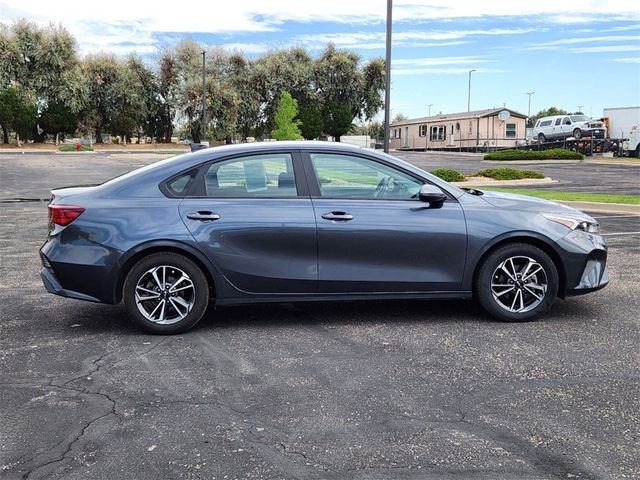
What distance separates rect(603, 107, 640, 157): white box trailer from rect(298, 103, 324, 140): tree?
942 inches

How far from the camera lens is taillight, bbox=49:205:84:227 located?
5516mm

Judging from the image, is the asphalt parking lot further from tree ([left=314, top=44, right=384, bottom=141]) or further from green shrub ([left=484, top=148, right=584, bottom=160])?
tree ([left=314, top=44, right=384, bottom=141])

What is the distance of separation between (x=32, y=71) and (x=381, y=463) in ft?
200

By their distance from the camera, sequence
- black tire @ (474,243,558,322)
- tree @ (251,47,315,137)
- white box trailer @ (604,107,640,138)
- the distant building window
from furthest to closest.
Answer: the distant building window → tree @ (251,47,315,137) → white box trailer @ (604,107,640,138) → black tire @ (474,243,558,322)

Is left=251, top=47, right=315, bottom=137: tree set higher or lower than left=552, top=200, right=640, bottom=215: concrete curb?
higher

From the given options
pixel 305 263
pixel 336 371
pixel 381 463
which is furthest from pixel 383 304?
pixel 381 463

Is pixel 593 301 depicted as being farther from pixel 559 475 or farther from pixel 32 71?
pixel 32 71

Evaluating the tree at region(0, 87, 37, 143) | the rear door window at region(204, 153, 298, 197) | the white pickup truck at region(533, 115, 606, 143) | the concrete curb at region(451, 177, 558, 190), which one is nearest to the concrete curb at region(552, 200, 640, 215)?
the concrete curb at region(451, 177, 558, 190)

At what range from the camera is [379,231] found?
222 inches

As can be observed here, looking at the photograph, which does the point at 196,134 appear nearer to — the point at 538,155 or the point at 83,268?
the point at 538,155

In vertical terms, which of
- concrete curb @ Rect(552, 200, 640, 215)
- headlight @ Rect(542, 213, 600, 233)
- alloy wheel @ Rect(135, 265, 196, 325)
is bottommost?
alloy wheel @ Rect(135, 265, 196, 325)

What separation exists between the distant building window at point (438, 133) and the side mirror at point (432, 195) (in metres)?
57.7

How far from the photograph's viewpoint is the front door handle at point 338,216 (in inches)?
221

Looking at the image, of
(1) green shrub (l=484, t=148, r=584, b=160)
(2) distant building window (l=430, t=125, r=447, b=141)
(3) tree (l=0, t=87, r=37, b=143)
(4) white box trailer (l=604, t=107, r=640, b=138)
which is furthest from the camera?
(2) distant building window (l=430, t=125, r=447, b=141)
